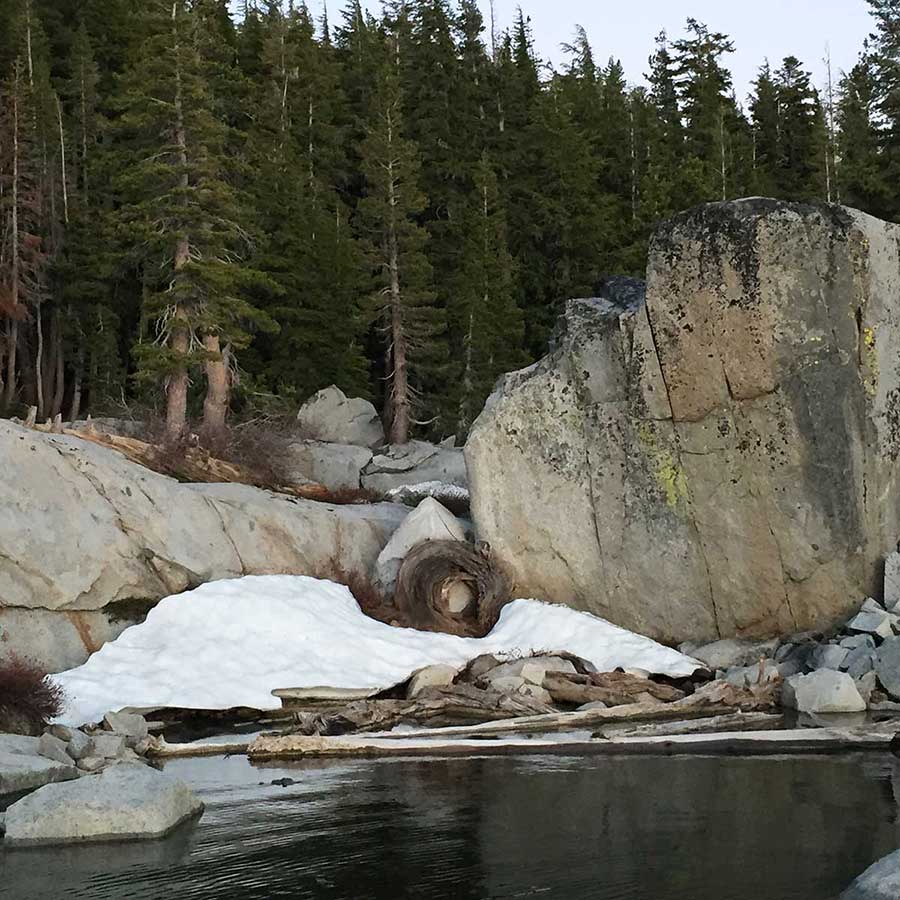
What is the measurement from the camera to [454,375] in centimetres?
4000

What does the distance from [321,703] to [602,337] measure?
866 centimetres

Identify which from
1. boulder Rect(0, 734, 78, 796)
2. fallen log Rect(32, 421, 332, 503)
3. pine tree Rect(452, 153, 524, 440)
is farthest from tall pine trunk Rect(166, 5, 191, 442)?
boulder Rect(0, 734, 78, 796)

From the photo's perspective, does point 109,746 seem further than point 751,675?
No

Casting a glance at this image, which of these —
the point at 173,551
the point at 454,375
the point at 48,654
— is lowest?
the point at 48,654

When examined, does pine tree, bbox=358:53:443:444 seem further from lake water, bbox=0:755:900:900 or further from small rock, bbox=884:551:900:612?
lake water, bbox=0:755:900:900

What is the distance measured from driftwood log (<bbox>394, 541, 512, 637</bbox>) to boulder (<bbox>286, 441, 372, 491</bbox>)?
36.2ft

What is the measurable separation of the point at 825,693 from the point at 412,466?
2081 cm

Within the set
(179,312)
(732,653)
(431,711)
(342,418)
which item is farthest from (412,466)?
(431,711)

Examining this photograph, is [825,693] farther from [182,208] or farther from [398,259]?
[398,259]

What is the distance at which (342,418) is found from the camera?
39.4 meters

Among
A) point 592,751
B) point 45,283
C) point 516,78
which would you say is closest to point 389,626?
point 592,751

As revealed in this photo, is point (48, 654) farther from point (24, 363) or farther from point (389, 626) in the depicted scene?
point (24, 363)

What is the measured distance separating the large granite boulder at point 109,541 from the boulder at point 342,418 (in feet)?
56.8

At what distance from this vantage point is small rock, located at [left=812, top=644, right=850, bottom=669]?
16312 mm
